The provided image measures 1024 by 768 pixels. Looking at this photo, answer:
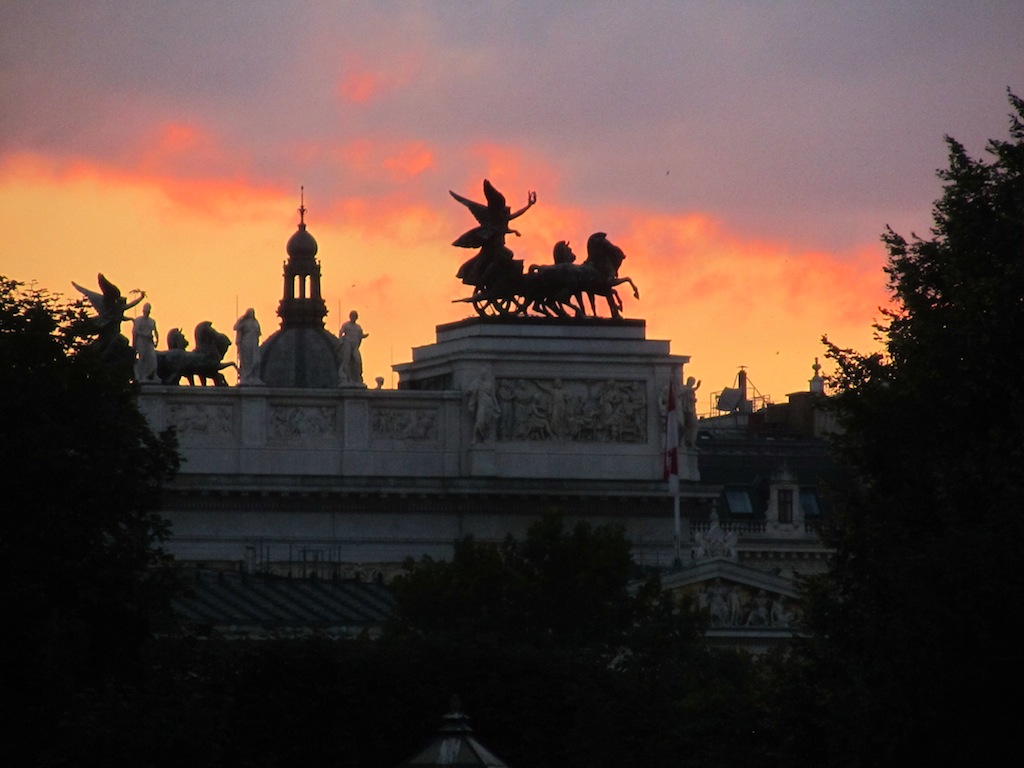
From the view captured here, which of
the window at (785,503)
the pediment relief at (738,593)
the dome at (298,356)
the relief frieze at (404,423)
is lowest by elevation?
the pediment relief at (738,593)

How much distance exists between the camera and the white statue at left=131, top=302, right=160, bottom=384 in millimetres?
135500

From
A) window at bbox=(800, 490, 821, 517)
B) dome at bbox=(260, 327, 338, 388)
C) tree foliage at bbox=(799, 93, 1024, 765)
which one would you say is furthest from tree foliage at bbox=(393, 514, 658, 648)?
dome at bbox=(260, 327, 338, 388)

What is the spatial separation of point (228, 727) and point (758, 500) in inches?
3349

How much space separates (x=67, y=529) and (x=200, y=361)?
202 feet

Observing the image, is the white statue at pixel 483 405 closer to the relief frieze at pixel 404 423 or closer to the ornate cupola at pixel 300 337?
the relief frieze at pixel 404 423

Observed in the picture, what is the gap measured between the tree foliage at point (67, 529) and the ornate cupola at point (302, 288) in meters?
93.8

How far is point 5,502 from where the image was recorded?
78062 millimetres

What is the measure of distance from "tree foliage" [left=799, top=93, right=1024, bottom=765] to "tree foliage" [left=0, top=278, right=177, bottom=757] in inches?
440

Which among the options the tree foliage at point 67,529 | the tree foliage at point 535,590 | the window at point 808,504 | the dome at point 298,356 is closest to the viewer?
the tree foliage at point 67,529

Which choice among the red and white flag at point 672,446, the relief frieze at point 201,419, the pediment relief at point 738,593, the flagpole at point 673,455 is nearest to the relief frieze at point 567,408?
the flagpole at point 673,455

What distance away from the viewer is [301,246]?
176m

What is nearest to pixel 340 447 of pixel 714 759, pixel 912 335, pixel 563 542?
pixel 563 542

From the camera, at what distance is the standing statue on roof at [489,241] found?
13988 cm

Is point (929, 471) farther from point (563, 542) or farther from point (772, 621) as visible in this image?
point (772, 621)
